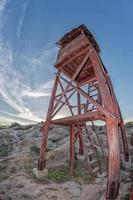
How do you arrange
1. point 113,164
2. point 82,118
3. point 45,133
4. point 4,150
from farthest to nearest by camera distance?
point 4,150
point 45,133
point 82,118
point 113,164

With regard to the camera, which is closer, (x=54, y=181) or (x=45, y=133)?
(x=54, y=181)

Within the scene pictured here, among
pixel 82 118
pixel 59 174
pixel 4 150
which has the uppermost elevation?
pixel 82 118

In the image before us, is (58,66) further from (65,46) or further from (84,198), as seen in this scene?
(84,198)

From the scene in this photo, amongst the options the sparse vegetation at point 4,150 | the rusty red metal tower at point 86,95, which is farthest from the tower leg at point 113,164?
the sparse vegetation at point 4,150

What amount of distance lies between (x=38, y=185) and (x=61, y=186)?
1464 millimetres

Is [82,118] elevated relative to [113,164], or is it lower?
elevated

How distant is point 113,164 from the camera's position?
29.8 ft

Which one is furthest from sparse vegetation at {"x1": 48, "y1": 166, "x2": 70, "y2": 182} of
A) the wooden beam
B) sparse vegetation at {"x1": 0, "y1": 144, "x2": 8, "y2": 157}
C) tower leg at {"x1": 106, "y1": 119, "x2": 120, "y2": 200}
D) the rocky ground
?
sparse vegetation at {"x1": 0, "y1": 144, "x2": 8, "y2": 157}

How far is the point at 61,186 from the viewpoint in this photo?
12797 millimetres

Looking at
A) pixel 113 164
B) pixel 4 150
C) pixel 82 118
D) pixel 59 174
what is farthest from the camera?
pixel 4 150

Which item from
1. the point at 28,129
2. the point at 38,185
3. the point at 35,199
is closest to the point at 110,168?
the point at 35,199

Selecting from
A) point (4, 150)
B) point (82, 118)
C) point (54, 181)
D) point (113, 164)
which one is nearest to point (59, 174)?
point (54, 181)

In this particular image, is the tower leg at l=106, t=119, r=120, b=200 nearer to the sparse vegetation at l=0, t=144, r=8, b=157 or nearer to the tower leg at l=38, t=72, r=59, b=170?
the tower leg at l=38, t=72, r=59, b=170

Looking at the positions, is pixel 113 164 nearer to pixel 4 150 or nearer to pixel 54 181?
pixel 54 181
